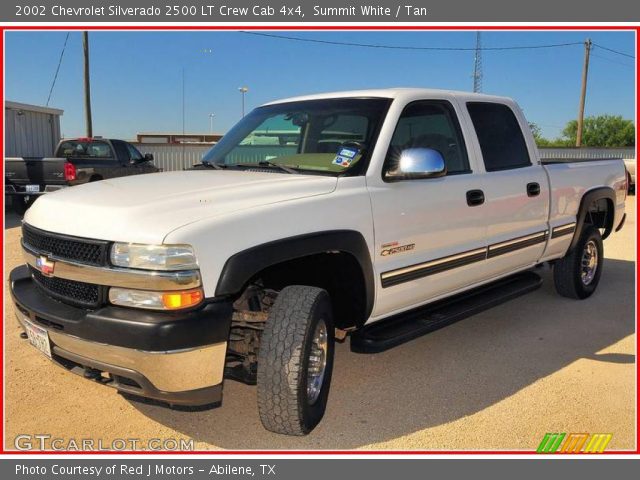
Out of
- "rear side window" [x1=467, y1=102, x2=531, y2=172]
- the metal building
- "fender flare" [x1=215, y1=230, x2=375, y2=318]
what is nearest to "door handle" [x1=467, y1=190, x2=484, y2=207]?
"rear side window" [x1=467, y1=102, x2=531, y2=172]

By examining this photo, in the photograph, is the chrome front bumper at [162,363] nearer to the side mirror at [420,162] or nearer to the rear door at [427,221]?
the rear door at [427,221]

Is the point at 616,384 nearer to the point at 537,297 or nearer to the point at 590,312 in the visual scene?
the point at 590,312

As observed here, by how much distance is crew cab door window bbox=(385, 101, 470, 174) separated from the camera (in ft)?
13.2

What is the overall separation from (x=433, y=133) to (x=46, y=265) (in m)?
2.79

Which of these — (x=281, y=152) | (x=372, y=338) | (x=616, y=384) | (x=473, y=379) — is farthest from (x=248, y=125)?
(x=616, y=384)

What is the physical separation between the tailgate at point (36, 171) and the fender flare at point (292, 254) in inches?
413

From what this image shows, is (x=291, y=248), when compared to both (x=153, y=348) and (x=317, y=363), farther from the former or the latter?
(x=153, y=348)

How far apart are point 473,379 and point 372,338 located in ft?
3.15

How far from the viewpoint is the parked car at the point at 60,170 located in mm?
12250

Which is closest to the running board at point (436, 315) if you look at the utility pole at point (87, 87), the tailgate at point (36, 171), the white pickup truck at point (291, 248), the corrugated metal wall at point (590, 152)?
the white pickup truck at point (291, 248)

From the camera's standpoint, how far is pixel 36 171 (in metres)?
12.3

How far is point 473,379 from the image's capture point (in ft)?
13.5

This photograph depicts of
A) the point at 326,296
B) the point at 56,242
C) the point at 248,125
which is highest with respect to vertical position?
the point at 248,125

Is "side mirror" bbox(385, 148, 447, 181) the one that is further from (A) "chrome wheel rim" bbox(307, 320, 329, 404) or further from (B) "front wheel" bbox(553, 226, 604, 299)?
(B) "front wheel" bbox(553, 226, 604, 299)
